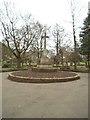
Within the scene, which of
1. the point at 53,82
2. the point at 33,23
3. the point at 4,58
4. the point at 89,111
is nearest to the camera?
the point at 89,111

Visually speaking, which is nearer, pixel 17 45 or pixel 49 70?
pixel 49 70

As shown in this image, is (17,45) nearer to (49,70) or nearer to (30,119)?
(49,70)

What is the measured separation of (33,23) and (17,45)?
637 cm

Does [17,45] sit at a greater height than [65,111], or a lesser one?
A: greater

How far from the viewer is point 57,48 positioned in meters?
34.9

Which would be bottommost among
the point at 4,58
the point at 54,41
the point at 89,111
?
the point at 89,111

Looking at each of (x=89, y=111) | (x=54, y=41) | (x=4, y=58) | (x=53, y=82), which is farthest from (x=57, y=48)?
(x=89, y=111)

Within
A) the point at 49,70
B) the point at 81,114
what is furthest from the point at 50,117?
the point at 49,70

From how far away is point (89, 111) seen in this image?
18.1ft

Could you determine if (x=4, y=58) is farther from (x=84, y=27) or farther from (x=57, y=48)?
(x=84, y=27)

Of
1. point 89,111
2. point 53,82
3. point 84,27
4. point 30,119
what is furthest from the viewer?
point 84,27

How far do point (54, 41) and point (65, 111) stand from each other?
30154 millimetres

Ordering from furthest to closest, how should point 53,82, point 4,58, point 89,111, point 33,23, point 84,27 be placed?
1. point 4,58
2. point 33,23
3. point 84,27
4. point 53,82
5. point 89,111

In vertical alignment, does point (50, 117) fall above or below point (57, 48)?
below
